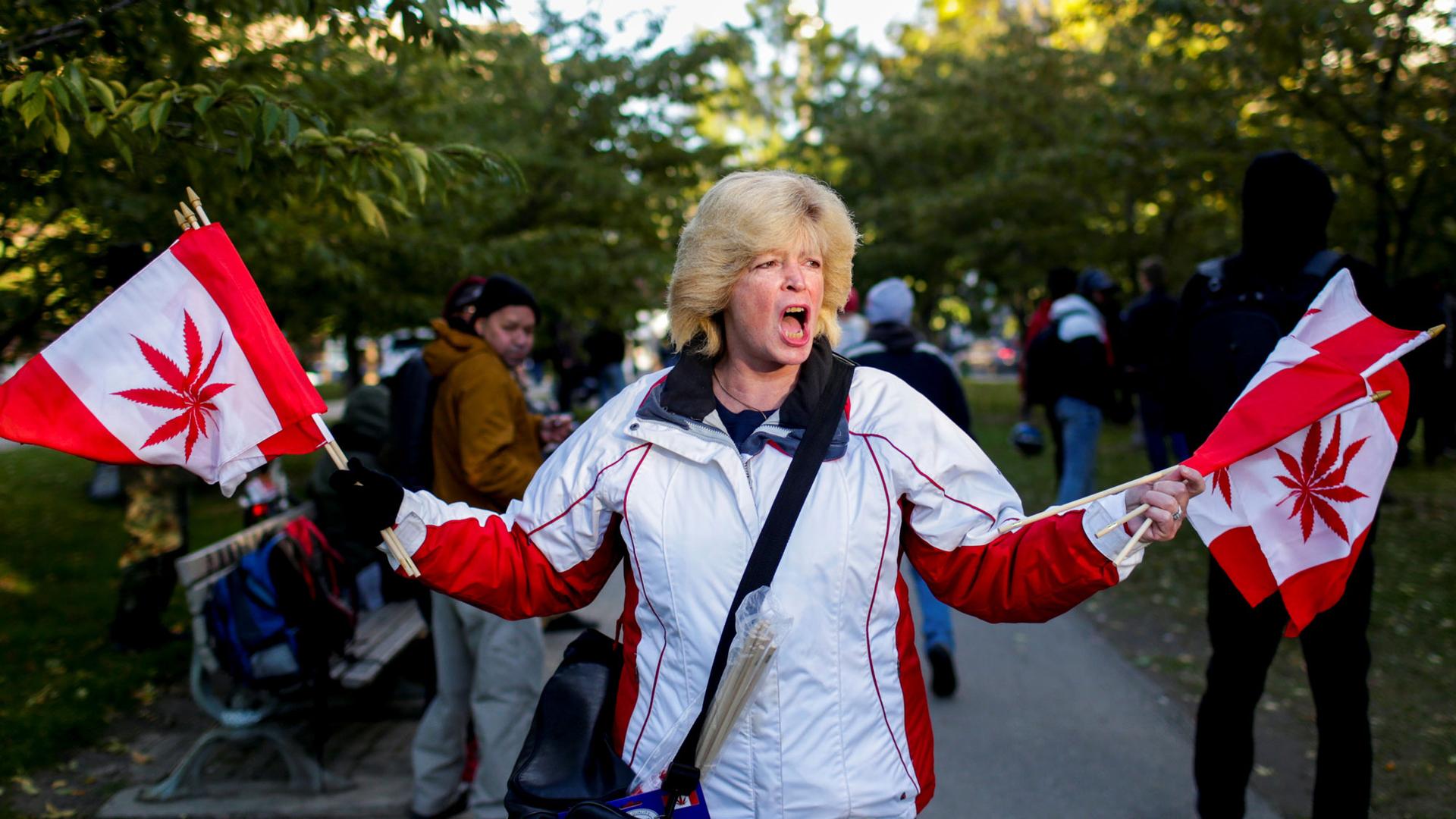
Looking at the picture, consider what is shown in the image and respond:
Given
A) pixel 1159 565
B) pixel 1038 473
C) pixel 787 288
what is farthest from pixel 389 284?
pixel 1038 473

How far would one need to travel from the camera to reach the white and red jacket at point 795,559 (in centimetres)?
213

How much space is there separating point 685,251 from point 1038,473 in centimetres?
1130

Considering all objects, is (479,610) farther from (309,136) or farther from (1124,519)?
(1124,519)

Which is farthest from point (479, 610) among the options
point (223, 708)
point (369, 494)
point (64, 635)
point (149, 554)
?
point (64, 635)

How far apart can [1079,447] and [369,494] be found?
6317 mm

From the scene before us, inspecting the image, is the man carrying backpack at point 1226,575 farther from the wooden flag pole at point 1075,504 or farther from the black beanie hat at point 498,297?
the black beanie hat at point 498,297

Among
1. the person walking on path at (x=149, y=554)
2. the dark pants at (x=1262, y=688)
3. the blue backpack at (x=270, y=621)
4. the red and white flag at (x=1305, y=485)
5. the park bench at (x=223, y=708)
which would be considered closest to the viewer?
the red and white flag at (x=1305, y=485)

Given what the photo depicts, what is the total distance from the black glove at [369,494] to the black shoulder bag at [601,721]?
0.50m

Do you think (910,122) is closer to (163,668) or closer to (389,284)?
(389,284)

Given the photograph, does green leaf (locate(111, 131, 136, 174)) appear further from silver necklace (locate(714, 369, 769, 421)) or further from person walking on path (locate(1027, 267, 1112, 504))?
person walking on path (locate(1027, 267, 1112, 504))

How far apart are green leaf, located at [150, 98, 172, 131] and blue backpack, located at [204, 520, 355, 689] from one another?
6.24 ft

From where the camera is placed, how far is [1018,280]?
1905 cm

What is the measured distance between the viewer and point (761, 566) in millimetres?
2113

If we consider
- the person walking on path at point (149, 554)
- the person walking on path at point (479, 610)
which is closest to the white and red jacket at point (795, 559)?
the person walking on path at point (479, 610)
